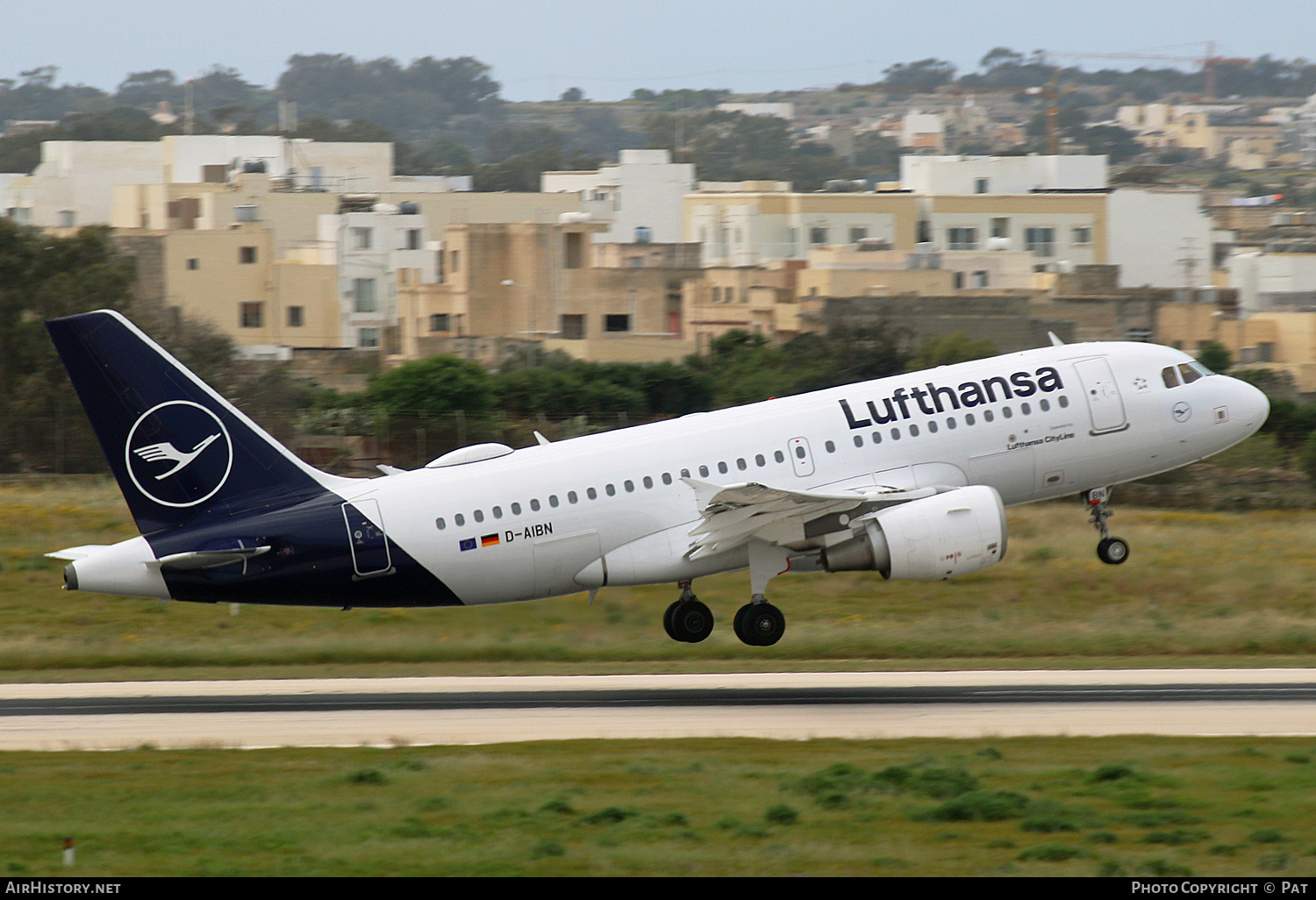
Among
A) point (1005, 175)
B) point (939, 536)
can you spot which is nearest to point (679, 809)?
point (939, 536)

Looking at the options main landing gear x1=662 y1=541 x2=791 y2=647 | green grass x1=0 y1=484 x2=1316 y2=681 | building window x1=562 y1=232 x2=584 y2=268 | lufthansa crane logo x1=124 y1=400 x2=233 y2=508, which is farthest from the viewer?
building window x1=562 y1=232 x2=584 y2=268

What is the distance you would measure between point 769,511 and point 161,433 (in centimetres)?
1225

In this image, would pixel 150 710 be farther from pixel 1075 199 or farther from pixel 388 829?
pixel 1075 199

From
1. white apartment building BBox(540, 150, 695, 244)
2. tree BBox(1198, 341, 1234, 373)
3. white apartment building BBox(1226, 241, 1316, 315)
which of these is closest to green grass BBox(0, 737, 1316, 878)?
tree BBox(1198, 341, 1234, 373)

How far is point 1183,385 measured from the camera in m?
36.9

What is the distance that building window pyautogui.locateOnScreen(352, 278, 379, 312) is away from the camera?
427 feet

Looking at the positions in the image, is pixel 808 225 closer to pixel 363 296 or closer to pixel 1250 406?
pixel 363 296

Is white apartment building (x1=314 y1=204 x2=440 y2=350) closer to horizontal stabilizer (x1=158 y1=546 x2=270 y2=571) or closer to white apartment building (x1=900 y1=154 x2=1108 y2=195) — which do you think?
white apartment building (x1=900 y1=154 x2=1108 y2=195)

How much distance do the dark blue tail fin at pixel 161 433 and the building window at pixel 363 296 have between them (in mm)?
99154

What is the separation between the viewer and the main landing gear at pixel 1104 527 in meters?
36.5

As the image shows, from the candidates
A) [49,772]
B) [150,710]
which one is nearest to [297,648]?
[150,710]

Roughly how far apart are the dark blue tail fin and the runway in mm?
4298

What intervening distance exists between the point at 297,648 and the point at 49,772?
14.4 metres

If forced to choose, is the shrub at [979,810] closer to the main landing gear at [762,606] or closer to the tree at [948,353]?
the main landing gear at [762,606]
